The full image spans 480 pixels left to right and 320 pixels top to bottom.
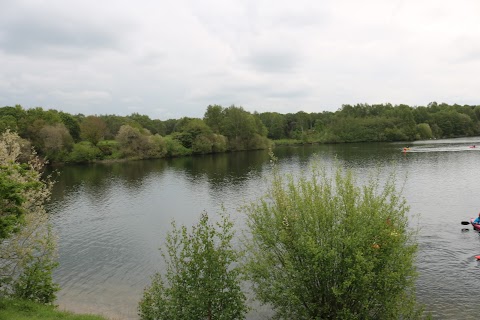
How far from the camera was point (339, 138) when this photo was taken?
184 metres

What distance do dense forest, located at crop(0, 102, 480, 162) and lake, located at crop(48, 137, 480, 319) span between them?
35.6 metres

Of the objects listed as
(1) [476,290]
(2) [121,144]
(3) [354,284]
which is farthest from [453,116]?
(3) [354,284]

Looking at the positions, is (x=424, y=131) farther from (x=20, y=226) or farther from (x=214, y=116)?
(x=20, y=226)

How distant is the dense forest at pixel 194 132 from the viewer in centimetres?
12150

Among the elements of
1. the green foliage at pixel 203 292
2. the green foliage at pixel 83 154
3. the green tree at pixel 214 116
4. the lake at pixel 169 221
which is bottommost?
the lake at pixel 169 221

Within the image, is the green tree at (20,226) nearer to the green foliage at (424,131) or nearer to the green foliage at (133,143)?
the green foliage at (133,143)

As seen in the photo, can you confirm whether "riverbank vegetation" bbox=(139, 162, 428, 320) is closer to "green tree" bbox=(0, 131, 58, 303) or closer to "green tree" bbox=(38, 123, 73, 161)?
"green tree" bbox=(0, 131, 58, 303)

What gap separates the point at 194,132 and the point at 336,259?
13147 centimetres

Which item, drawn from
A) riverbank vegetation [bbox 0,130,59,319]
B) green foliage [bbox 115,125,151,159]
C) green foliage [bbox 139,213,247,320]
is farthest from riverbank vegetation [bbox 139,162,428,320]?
green foliage [bbox 115,125,151,159]

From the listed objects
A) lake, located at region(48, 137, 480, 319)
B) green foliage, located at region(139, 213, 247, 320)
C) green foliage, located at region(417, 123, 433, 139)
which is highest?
green foliage, located at region(417, 123, 433, 139)

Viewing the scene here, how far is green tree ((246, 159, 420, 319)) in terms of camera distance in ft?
56.6

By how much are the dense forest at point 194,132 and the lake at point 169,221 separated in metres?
35.6

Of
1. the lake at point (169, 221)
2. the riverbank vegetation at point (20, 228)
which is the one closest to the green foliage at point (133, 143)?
the lake at point (169, 221)

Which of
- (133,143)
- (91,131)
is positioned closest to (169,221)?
(133,143)
